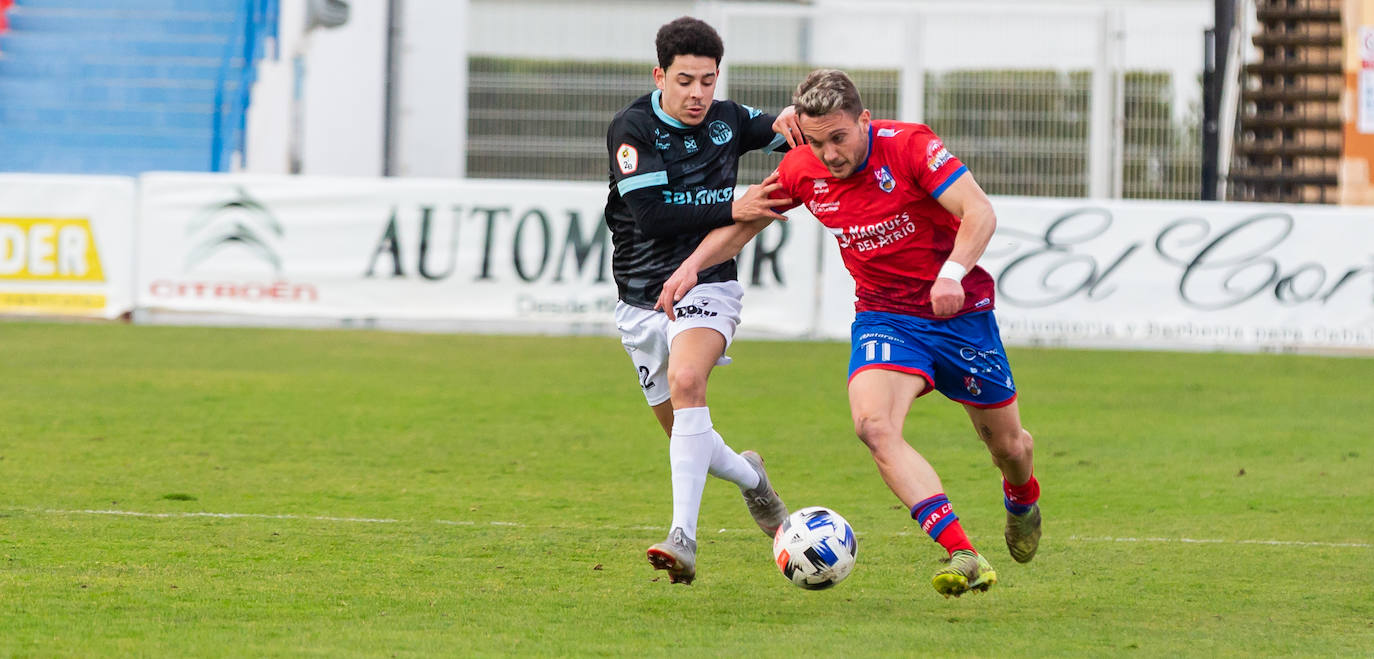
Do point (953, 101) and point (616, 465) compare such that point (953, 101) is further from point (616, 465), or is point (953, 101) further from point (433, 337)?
point (616, 465)

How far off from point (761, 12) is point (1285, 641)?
1659cm

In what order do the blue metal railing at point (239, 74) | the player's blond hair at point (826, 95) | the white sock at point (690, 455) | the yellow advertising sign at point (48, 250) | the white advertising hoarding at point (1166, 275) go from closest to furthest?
1. the player's blond hair at point (826, 95)
2. the white sock at point (690, 455)
3. the white advertising hoarding at point (1166, 275)
4. the yellow advertising sign at point (48, 250)
5. the blue metal railing at point (239, 74)

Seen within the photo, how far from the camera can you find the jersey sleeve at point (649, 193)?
601 cm

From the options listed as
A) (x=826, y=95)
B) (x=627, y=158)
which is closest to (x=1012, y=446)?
(x=826, y=95)

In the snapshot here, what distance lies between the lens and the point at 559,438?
388 inches

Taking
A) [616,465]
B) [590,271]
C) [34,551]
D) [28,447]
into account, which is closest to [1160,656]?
[34,551]

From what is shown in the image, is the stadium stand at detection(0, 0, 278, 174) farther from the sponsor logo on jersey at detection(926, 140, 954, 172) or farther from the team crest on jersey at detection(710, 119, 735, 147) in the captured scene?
the sponsor logo on jersey at detection(926, 140, 954, 172)

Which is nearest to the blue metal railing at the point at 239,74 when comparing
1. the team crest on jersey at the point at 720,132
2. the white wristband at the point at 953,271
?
the team crest on jersey at the point at 720,132

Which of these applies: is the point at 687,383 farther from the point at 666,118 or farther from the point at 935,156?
the point at 935,156

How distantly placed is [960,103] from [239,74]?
Answer: 398 inches

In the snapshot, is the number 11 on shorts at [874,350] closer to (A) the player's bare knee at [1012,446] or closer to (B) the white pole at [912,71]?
(A) the player's bare knee at [1012,446]

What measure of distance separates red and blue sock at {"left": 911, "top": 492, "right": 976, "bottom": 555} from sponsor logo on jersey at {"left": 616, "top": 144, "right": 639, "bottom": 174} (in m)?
1.56

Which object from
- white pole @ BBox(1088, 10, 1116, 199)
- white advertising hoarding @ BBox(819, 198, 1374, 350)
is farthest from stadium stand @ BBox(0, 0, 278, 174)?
white advertising hoarding @ BBox(819, 198, 1374, 350)

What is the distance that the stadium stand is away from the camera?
2317cm
